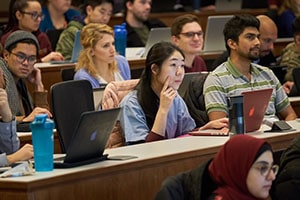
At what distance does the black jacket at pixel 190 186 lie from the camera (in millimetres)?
4051

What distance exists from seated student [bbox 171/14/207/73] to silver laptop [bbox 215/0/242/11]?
412 cm

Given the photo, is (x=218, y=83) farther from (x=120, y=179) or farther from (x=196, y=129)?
(x=120, y=179)

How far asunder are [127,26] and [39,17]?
1589 mm

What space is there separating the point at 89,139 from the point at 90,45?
308 centimetres

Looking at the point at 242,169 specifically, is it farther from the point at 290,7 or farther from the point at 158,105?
the point at 290,7

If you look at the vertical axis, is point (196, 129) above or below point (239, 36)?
below

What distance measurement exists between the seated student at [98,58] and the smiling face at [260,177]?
3377 mm

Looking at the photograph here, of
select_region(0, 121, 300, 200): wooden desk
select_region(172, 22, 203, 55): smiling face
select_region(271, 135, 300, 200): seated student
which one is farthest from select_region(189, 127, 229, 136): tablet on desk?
select_region(172, 22, 203, 55): smiling face

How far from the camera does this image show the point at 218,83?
6.34m

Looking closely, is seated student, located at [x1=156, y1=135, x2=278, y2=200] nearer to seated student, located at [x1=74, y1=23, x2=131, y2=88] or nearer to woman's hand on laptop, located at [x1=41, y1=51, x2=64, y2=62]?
seated student, located at [x1=74, y1=23, x2=131, y2=88]

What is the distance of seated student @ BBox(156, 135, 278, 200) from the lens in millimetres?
4016

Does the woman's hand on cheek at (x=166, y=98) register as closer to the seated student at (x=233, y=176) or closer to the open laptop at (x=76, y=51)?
the seated student at (x=233, y=176)

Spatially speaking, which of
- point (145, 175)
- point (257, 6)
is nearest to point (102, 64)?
point (145, 175)

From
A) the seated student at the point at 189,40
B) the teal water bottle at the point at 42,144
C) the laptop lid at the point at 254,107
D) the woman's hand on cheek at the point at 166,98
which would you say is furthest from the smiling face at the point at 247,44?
the teal water bottle at the point at 42,144
